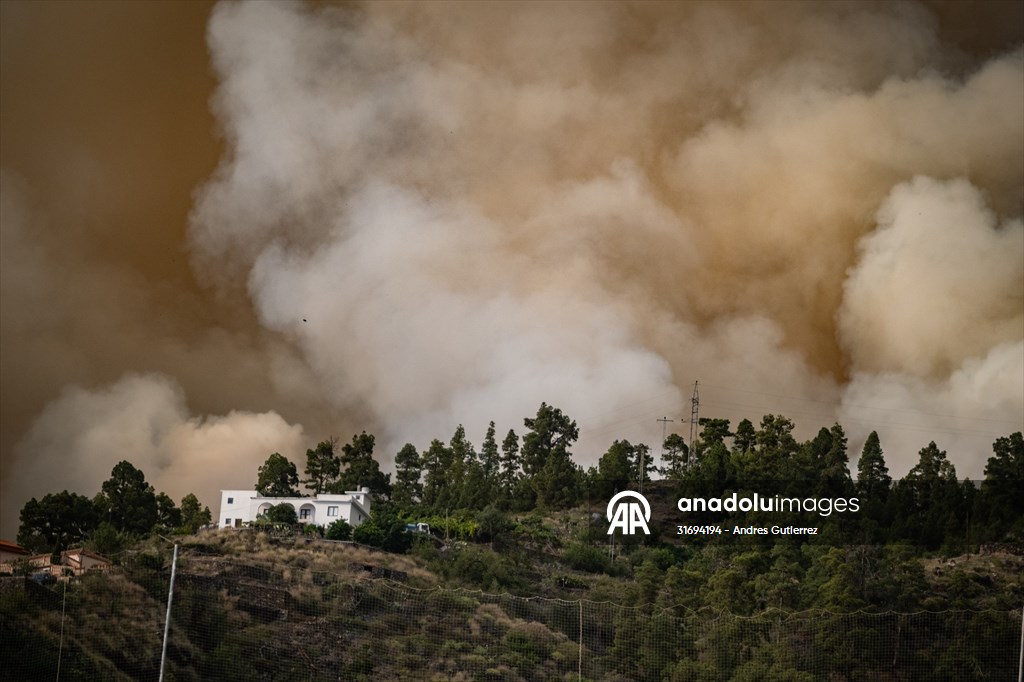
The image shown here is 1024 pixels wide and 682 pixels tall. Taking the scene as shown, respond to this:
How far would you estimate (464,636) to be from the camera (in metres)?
34.2

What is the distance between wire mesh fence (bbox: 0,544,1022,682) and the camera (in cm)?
2919

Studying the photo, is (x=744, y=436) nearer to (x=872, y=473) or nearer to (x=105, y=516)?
(x=872, y=473)

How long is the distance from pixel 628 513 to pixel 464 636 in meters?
25.1

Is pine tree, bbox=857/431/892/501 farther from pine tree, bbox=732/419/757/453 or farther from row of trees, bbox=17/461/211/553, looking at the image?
row of trees, bbox=17/461/211/553

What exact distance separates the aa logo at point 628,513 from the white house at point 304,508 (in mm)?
11387

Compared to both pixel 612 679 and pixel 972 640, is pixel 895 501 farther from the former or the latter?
pixel 612 679

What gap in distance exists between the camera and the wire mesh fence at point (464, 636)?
29.2 meters

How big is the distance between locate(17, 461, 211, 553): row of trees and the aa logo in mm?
18792

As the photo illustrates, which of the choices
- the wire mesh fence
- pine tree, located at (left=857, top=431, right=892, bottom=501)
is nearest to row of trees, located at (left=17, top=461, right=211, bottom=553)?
the wire mesh fence

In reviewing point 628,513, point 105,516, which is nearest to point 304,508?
point 105,516

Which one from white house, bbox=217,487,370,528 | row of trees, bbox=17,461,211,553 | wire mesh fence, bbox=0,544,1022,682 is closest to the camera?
wire mesh fence, bbox=0,544,1022,682

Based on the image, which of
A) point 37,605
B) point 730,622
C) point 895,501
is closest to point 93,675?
point 37,605

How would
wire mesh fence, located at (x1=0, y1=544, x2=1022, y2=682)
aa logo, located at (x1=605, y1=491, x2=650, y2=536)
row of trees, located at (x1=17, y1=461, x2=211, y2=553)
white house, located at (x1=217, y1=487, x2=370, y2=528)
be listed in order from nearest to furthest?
wire mesh fence, located at (x1=0, y1=544, x2=1022, y2=682)
row of trees, located at (x1=17, y1=461, x2=211, y2=553)
white house, located at (x1=217, y1=487, x2=370, y2=528)
aa logo, located at (x1=605, y1=491, x2=650, y2=536)

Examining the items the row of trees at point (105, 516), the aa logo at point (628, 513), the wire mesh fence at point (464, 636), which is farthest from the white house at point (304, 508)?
the wire mesh fence at point (464, 636)
